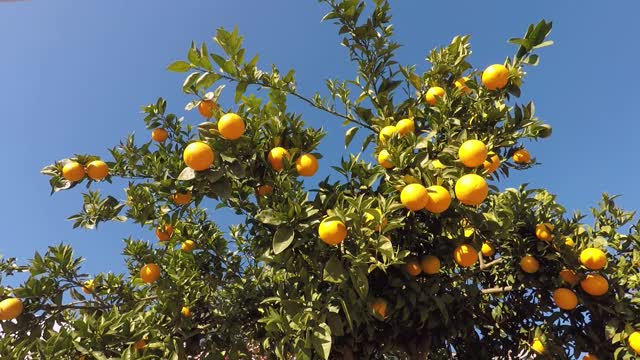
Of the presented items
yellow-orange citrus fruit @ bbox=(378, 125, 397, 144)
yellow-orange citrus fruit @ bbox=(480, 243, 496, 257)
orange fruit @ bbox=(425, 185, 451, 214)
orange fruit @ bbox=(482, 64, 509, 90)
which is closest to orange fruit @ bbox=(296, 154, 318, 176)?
yellow-orange citrus fruit @ bbox=(378, 125, 397, 144)

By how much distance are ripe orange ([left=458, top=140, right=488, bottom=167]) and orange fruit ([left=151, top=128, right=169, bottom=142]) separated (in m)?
1.83

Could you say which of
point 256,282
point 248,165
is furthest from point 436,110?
point 256,282

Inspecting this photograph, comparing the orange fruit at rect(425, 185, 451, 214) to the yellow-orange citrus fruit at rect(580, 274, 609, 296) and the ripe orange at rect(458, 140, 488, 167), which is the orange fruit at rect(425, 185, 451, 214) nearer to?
the ripe orange at rect(458, 140, 488, 167)

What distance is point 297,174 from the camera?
6.98 ft

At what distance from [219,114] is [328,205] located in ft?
2.42

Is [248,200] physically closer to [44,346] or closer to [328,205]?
[328,205]

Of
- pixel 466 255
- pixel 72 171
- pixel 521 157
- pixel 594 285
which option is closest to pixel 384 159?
pixel 466 255

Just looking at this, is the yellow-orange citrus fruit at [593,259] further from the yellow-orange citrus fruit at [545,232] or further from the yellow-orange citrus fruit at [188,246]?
the yellow-orange citrus fruit at [188,246]

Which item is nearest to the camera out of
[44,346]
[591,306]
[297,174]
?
[44,346]

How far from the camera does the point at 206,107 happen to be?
7.23 feet

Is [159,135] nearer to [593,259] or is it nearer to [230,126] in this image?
[230,126]

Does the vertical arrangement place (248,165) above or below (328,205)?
above

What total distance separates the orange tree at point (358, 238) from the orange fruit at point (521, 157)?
0.01m

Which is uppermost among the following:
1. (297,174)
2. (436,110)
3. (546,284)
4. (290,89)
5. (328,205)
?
(290,89)
